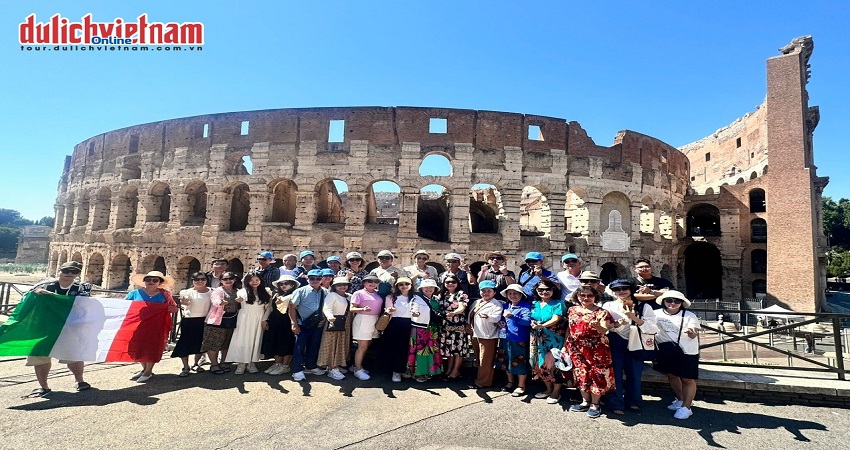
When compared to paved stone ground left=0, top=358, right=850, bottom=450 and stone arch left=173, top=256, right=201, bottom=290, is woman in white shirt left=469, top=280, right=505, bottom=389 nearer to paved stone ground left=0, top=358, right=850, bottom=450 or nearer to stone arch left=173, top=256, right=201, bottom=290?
paved stone ground left=0, top=358, right=850, bottom=450

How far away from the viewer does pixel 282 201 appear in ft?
58.5

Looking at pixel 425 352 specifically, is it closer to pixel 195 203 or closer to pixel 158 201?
pixel 195 203

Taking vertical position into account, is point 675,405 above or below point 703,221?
below

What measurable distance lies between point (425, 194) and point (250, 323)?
578 inches

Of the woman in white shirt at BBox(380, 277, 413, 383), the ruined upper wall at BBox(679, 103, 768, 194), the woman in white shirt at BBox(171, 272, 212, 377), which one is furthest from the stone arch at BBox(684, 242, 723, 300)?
the woman in white shirt at BBox(171, 272, 212, 377)

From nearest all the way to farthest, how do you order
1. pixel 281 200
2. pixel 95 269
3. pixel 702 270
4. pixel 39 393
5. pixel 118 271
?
pixel 39 393, pixel 281 200, pixel 118 271, pixel 95 269, pixel 702 270

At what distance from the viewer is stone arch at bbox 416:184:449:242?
1761 centimetres

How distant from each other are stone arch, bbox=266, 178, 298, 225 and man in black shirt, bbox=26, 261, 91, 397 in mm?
11032

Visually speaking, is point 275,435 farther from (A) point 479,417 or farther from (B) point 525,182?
(B) point 525,182

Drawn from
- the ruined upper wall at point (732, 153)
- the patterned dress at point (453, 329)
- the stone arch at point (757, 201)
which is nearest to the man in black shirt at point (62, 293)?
the patterned dress at point (453, 329)

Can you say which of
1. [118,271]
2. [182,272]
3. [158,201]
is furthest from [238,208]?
[118,271]

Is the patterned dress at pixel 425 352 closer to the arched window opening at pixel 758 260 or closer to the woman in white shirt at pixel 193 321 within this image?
the woman in white shirt at pixel 193 321

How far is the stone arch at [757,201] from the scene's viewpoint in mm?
21616

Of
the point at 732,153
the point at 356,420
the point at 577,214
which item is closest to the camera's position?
the point at 356,420
